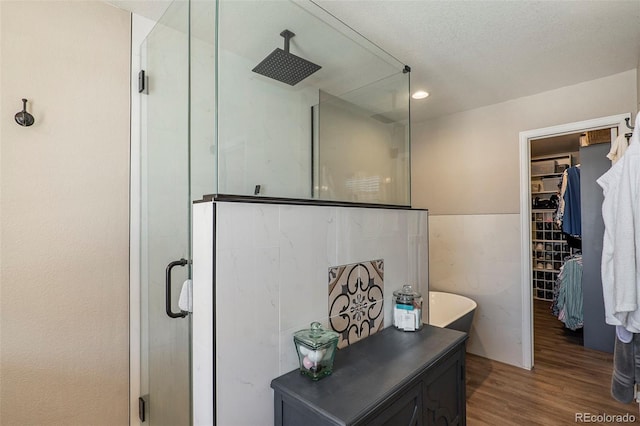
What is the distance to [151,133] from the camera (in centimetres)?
172

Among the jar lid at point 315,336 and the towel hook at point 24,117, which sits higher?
the towel hook at point 24,117

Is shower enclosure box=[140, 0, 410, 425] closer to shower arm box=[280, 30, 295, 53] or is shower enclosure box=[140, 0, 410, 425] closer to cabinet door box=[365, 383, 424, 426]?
shower arm box=[280, 30, 295, 53]

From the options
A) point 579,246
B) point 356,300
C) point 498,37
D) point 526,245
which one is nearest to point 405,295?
point 356,300

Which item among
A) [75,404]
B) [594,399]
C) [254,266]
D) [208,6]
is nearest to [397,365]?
[254,266]

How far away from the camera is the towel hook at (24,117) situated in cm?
139

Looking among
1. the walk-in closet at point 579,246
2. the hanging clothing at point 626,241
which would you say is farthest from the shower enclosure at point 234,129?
the walk-in closet at point 579,246

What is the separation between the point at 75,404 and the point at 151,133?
1.39 metres

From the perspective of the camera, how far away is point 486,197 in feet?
10.4

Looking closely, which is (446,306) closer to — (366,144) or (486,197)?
(486,197)

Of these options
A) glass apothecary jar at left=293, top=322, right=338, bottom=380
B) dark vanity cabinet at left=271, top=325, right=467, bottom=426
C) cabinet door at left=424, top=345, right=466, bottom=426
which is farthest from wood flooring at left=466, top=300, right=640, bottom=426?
glass apothecary jar at left=293, top=322, right=338, bottom=380

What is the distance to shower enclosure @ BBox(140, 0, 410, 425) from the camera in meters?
1.31

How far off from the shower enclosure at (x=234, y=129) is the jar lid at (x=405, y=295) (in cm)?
53

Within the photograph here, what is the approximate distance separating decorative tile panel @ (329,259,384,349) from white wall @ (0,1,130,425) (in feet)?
3.69

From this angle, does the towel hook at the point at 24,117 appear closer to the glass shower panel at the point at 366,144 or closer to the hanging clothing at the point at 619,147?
the glass shower panel at the point at 366,144
